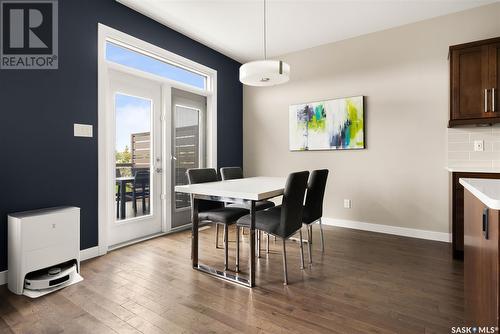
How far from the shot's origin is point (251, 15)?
3.34 m

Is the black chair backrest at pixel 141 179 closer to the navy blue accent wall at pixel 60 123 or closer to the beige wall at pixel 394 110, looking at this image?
the navy blue accent wall at pixel 60 123

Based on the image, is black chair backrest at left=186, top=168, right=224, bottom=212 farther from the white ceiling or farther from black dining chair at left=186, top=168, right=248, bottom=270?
the white ceiling

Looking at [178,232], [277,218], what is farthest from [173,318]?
[178,232]

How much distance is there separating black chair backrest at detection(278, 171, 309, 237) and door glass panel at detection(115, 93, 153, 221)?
2.15 m

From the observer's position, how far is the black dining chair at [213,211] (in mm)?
2569

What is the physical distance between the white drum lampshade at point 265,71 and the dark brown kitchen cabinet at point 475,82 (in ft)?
6.53

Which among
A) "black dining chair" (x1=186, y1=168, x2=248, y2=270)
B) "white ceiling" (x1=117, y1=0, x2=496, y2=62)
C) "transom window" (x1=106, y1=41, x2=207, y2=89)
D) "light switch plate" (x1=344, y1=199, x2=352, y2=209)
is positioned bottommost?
"light switch plate" (x1=344, y1=199, x2=352, y2=209)

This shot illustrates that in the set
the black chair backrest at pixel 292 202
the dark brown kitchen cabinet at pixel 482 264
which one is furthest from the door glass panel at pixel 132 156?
the dark brown kitchen cabinet at pixel 482 264

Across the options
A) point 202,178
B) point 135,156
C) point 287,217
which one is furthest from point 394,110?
point 135,156

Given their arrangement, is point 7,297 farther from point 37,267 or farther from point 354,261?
point 354,261

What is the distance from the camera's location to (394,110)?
11.8ft

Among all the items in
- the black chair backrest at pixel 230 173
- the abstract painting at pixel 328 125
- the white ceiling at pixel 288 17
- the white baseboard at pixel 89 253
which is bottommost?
the white baseboard at pixel 89 253

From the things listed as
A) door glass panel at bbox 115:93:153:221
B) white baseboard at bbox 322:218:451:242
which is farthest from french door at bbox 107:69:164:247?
white baseboard at bbox 322:218:451:242

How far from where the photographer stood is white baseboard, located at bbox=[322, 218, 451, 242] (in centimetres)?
334
